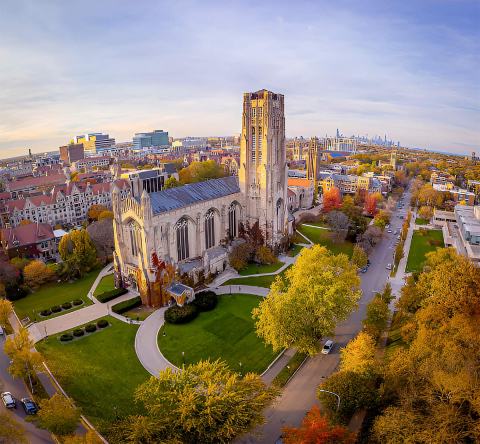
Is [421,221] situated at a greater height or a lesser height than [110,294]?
greater

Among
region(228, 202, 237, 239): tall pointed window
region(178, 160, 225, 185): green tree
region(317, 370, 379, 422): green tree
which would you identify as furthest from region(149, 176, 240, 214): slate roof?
region(178, 160, 225, 185): green tree

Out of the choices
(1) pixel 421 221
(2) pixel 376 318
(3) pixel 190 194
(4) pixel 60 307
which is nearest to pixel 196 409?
(2) pixel 376 318

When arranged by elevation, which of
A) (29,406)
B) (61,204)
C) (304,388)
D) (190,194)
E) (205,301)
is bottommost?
(304,388)

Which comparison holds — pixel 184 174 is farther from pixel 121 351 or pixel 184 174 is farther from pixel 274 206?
pixel 121 351

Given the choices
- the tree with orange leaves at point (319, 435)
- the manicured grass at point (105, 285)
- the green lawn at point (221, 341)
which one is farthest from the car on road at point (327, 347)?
the manicured grass at point (105, 285)

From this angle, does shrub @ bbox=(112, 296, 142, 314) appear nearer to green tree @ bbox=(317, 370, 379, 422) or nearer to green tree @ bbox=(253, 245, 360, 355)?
green tree @ bbox=(253, 245, 360, 355)

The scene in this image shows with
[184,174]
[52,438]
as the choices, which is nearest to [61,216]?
[184,174]

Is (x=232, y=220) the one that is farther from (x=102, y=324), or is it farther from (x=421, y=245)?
(x=421, y=245)
